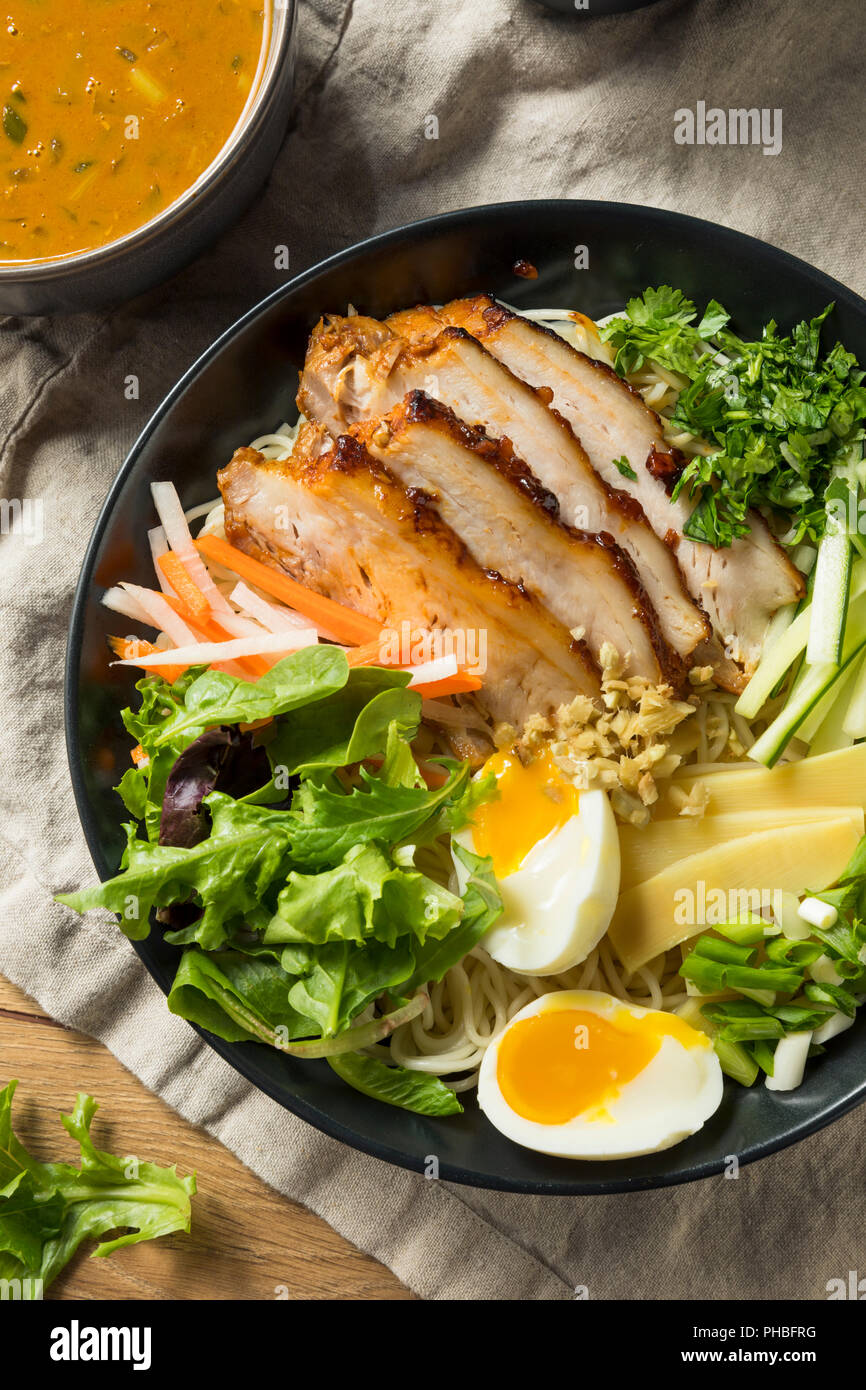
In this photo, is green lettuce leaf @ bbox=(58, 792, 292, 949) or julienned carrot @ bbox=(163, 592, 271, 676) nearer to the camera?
green lettuce leaf @ bbox=(58, 792, 292, 949)

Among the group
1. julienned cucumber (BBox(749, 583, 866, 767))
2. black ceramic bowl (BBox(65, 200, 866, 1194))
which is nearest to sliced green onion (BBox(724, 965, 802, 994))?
black ceramic bowl (BBox(65, 200, 866, 1194))

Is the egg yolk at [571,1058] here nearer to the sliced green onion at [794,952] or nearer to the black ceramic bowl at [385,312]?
the black ceramic bowl at [385,312]

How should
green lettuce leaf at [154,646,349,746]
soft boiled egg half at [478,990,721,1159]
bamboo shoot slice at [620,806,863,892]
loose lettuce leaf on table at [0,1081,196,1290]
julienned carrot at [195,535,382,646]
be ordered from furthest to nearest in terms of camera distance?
loose lettuce leaf on table at [0,1081,196,1290]
julienned carrot at [195,535,382,646]
bamboo shoot slice at [620,806,863,892]
soft boiled egg half at [478,990,721,1159]
green lettuce leaf at [154,646,349,746]

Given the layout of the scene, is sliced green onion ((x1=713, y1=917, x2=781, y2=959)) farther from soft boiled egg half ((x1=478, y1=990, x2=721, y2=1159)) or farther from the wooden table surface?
the wooden table surface

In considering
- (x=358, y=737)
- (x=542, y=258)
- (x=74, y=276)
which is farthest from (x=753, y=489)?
(x=74, y=276)

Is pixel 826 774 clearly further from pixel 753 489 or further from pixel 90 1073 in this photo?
pixel 90 1073

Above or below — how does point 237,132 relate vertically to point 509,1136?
above
